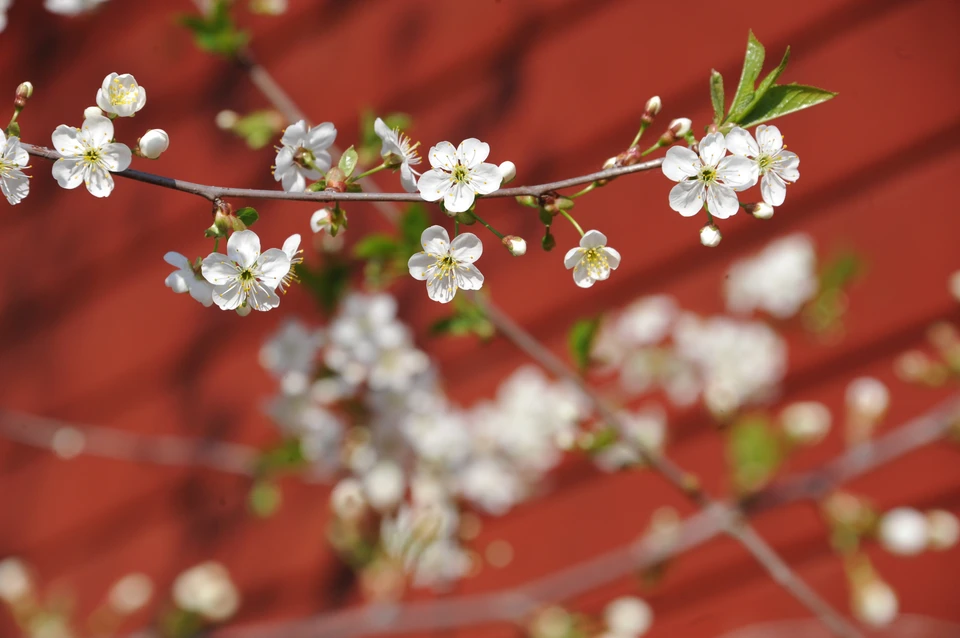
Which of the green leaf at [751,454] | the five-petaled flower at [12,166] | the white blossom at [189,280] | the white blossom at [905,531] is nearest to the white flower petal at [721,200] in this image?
the white blossom at [189,280]

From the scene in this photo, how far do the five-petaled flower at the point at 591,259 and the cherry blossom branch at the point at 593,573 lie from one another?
134 cm

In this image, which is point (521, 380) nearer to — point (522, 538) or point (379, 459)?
point (379, 459)

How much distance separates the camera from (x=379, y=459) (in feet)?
5.98

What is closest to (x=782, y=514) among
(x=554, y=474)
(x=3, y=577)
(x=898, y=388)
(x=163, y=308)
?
(x=898, y=388)

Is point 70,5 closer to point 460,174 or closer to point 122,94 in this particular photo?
point 122,94

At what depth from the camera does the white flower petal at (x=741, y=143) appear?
0.90 meters

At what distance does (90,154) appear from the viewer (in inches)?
37.0

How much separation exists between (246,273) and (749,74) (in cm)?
82

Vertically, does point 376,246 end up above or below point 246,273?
above

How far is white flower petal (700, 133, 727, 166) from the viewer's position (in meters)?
0.90

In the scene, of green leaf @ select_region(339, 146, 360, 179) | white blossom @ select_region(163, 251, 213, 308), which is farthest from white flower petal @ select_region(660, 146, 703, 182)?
white blossom @ select_region(163, 251, 213, 308)

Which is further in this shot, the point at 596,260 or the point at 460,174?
the point at 596,260

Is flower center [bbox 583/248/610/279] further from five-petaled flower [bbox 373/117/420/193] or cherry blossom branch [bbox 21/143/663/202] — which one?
five-petaled flower [bbox 373/117/420/193]

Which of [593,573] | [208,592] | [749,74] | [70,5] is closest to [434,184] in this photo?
[749,74]
